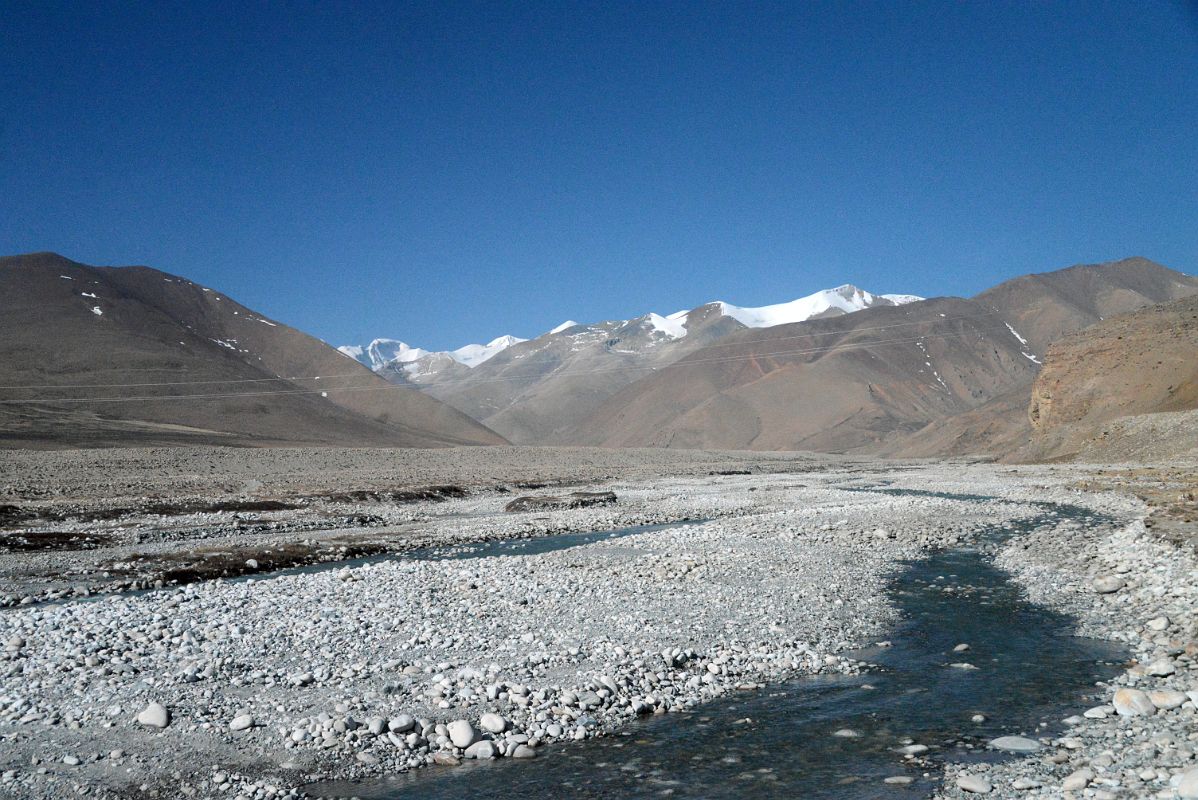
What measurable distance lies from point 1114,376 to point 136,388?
12669cm

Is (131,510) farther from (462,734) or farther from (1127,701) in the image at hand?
(1127,701)

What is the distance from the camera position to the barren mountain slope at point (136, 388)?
9512 centimetres

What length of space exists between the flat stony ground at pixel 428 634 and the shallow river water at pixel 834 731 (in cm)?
47

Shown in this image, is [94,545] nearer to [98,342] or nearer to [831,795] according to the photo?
[831,795]

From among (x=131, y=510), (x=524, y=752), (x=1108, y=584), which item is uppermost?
(x=1108, y=584)

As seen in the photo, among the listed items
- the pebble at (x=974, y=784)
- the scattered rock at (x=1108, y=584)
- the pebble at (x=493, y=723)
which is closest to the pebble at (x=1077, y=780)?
the pebble at (x=974, y=784)

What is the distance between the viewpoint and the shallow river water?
314 inches

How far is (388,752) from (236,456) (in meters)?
63.1

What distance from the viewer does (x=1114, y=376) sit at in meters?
64.2

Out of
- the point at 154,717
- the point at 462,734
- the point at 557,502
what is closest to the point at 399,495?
the point at 557,502

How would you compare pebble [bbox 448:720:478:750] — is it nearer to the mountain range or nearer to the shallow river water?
the shallow river water

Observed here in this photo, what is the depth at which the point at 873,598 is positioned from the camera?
53.7ft

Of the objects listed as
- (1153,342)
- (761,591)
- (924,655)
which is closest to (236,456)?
(761,591)

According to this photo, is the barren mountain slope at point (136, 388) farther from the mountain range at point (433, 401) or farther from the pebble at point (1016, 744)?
the pebble at point (1016, 744)
